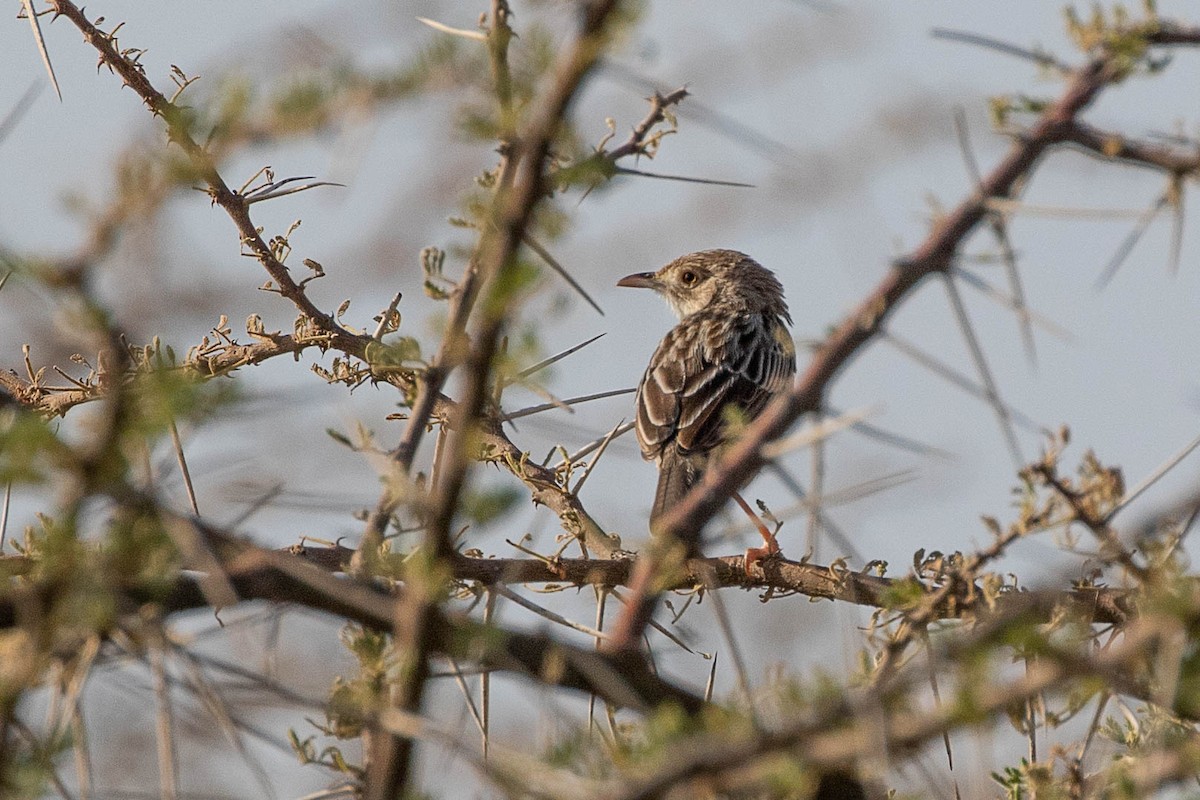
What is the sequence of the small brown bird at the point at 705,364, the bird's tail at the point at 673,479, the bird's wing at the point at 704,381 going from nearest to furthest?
the bird's tail at the point at 673,479
the small brown bird at the point at 705,364
the bird's wing at the point at 704,381

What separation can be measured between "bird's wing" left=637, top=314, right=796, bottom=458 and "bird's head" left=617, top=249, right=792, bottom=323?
103cm

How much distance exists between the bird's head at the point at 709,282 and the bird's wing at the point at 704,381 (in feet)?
3.37

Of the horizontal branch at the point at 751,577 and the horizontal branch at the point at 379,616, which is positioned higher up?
the horizontal branch at the point at 751,577

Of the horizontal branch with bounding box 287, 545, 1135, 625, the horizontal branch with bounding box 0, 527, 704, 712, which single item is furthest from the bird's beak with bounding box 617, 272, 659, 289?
the horizontal branch with bounding box 0, 527, 704, 712

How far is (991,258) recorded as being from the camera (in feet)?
9.20

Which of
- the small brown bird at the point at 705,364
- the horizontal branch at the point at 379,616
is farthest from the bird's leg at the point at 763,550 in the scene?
the horizontal branch at the point at 379,616

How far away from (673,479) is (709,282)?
3.86 m

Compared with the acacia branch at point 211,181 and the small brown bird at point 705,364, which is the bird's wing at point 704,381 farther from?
the acacia branch at point 211,181

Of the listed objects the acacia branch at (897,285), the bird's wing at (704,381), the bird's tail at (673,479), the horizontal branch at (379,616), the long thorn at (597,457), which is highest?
the bird's wing at (704,381)

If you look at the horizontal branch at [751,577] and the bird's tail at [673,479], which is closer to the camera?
the horizontal branch at [751,577]

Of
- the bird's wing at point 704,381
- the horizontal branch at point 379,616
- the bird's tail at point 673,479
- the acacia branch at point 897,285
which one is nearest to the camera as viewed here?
the horizontal branch at point 379,616

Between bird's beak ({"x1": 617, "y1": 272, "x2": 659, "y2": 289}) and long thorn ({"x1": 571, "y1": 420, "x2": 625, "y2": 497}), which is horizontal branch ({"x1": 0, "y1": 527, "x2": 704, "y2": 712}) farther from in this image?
bird's beak ({"x1": 617, "y1": 272, "x2": 659, "y2": 289})

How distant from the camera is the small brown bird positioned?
8352 mm

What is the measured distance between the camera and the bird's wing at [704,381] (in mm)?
8539
